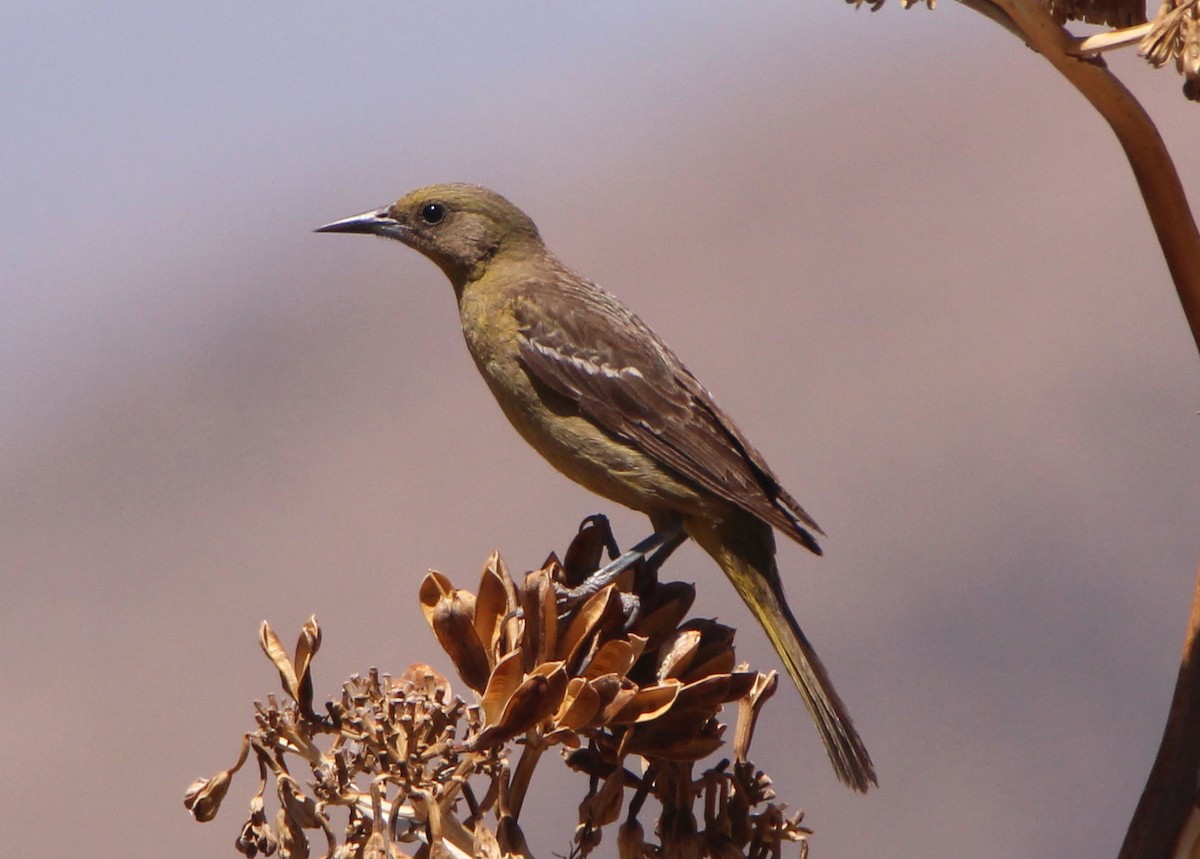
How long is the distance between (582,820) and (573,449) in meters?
2.87

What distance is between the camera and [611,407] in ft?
19.0

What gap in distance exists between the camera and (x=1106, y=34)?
312 cm

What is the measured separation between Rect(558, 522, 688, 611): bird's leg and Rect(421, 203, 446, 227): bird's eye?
1.91m

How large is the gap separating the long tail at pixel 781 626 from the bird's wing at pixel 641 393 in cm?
16

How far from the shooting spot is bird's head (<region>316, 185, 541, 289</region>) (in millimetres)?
6727

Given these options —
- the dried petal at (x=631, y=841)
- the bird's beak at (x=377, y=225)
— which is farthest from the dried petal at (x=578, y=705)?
the bird's beak at (x=377, y=225)

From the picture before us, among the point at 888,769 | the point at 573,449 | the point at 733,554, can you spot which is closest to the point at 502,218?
the point at 573,449

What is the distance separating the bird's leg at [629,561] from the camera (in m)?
3.69

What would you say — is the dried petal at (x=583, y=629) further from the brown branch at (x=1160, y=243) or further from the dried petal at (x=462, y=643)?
the brown branch at (x=1160, y=243)

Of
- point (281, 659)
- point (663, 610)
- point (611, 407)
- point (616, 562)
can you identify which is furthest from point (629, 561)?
point (281, 659)

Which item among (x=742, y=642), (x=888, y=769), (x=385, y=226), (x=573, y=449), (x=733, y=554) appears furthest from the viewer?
(x=888, y=769)

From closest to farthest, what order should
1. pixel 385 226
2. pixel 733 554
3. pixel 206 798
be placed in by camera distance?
1. pixel 206 798
2. pixel 733 554
3. pixel 385 226

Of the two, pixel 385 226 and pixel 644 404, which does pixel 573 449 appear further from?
pixel 385 226

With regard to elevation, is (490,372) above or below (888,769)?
above
